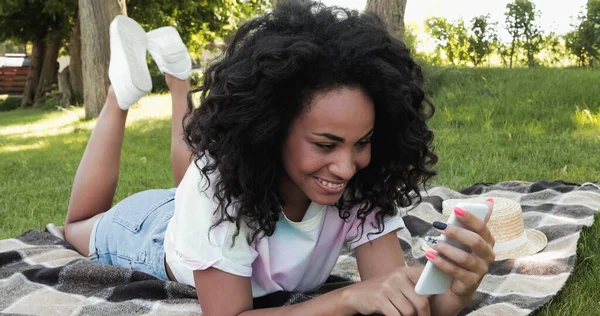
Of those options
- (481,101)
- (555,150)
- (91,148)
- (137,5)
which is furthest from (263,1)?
(91,148)

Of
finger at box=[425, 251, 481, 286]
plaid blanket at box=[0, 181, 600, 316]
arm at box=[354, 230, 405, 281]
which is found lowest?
plaid blanket at box=[0, 181, 600, 316]

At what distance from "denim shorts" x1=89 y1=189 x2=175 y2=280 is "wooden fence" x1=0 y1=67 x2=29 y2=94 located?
22.0m

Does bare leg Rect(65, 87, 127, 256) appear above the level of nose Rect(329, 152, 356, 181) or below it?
below

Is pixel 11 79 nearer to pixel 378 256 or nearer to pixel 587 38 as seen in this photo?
pixel 587 38

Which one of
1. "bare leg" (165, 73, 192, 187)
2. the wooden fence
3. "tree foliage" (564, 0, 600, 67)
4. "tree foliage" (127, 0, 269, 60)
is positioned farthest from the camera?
the wooden fence

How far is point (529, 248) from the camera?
2889 mm

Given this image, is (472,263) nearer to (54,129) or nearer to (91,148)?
(91,148)

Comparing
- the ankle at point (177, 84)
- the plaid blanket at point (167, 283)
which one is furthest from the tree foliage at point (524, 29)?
the ankle at point (177, 84)

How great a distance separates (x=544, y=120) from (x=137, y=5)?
1051 centimetres

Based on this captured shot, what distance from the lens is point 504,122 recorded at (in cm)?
593

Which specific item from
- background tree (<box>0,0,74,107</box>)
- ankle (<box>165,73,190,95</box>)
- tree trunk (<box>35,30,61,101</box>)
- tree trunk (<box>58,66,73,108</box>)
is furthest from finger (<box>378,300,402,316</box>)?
tree trunk (<box>35,30,61,101</box>)

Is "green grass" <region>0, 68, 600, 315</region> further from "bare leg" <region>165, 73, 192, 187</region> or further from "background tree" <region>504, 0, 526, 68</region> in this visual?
"background tree" <region>504, 0, 526, 68</region>

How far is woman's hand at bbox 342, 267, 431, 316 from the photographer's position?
164cm

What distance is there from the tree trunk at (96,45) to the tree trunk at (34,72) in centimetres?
838
